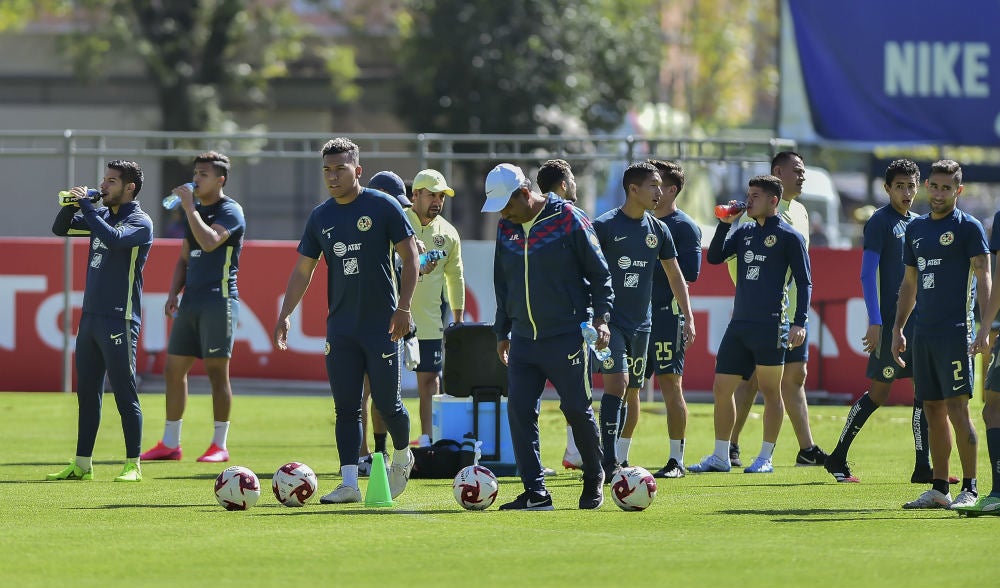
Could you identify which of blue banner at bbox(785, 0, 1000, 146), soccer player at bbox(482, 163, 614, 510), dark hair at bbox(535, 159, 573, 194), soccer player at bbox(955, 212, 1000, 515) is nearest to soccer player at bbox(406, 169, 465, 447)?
dark hair at bbox(535, 159, 573, 194)

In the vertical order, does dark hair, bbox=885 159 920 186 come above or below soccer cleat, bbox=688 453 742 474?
above

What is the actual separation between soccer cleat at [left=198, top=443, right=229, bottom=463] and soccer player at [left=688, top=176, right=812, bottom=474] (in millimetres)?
3591

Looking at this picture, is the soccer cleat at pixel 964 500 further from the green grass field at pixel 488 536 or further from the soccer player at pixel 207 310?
the soccer player at pixel 207 310

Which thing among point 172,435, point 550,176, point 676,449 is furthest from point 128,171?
point 676,449

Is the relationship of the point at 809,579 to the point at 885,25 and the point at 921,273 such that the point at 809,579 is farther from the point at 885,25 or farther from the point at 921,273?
the point at 885,25

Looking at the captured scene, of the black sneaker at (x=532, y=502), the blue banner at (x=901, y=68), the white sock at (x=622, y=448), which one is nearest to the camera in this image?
the black sneaker at (x=532, y=502)

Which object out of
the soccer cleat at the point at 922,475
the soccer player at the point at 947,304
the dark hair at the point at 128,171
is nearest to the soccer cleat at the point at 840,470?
the soccer cleat at the point at 922,475

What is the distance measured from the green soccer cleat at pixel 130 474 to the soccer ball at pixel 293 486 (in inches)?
75.5

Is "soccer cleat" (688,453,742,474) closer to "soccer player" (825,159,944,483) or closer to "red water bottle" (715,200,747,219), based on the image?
"soccer player" (825,159,944,483)

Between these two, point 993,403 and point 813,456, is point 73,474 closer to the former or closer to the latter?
point 813,456

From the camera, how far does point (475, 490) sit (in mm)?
9703

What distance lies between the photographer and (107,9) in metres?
38.9

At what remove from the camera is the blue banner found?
24266 millimetres

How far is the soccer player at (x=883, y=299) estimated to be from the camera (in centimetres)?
1171
